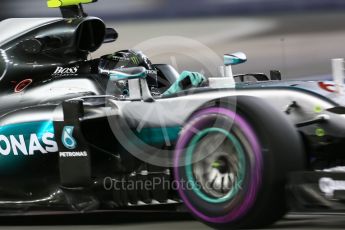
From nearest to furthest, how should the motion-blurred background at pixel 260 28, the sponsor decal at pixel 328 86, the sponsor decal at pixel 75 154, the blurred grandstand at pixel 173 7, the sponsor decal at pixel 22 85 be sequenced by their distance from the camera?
the sponsor decal at pixel 328 86
the sponsor decal at pixel 75 154
the sponsor decal at pixel 22 85
the motion-blurred background at pixel 260 28
the blurred grandstand at pixel 173 7

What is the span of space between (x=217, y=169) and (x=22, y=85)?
250cm

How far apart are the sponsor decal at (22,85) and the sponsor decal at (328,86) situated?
263 cm

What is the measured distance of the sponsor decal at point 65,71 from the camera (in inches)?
273

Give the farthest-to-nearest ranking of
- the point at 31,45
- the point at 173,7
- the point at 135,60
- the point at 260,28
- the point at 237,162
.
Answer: the point at 173,7
the point at 260,28
the point at 135,60
the point at 31,45
the point at 237,162

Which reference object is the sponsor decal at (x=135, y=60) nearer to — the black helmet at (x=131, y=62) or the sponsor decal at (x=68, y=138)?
the black helmet at (x=131, y=62)

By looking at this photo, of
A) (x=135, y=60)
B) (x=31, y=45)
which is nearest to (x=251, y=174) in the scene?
(x=135, y=60)

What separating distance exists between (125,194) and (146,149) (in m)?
0.37

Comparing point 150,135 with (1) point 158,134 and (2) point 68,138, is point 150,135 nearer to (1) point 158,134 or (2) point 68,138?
(1) point 158,134

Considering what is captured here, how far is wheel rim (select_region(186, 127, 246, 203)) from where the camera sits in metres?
4.87

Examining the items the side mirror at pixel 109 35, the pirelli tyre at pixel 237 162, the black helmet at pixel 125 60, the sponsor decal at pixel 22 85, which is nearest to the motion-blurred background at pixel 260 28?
the side mirror at pixel 109 35


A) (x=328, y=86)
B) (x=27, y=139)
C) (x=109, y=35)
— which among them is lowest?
(x=27, y=139)

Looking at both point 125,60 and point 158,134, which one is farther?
point 125,60

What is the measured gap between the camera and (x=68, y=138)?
232 inches

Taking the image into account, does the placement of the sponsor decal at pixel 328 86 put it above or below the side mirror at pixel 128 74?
below
